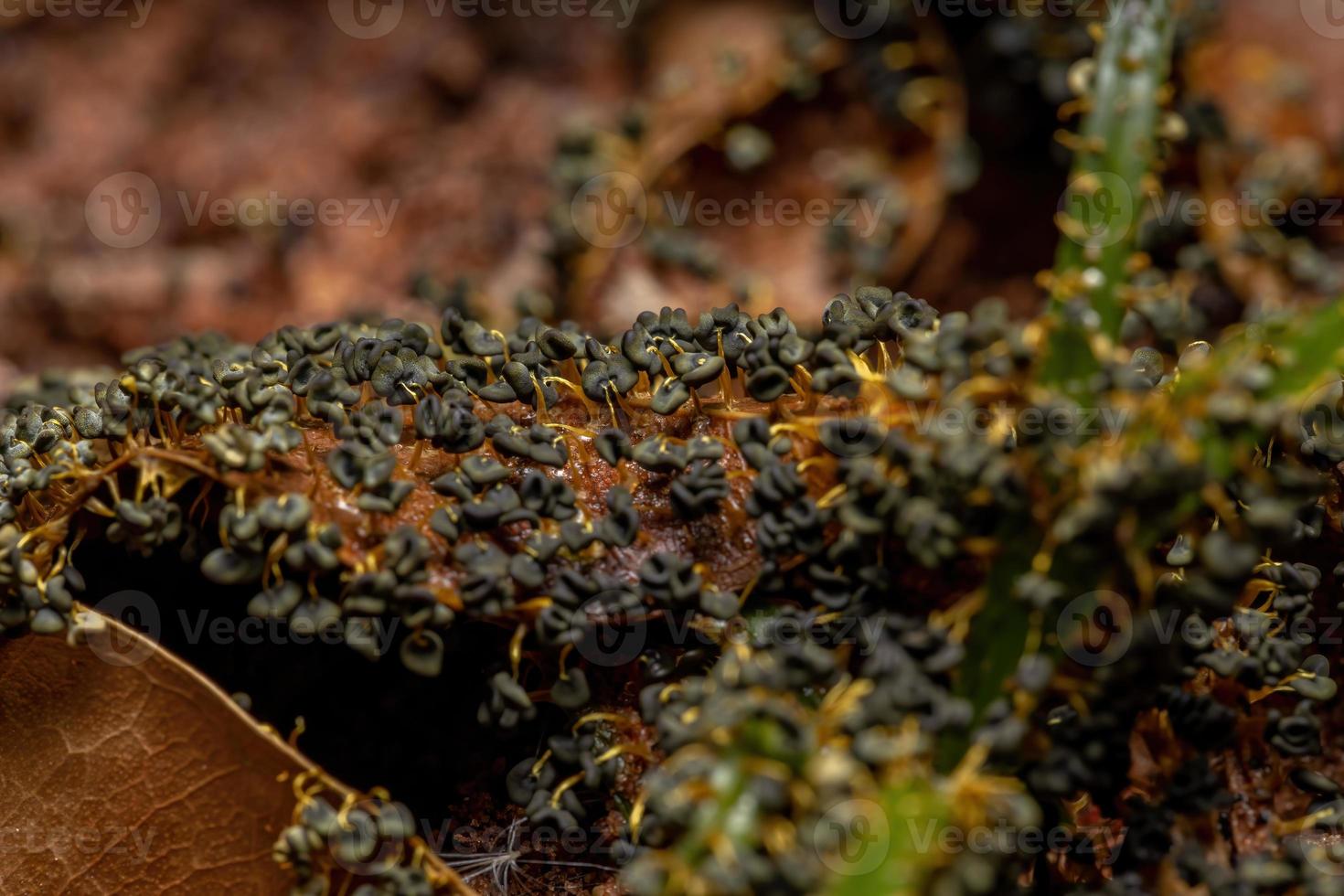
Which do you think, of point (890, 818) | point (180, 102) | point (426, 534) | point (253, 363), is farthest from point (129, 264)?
point (890, 818)

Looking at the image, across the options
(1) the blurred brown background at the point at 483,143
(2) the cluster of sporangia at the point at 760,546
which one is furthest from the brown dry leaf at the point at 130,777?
(1) the blurred brown background at the point at 483,143

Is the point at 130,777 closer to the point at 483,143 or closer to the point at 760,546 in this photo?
the point at 760,546

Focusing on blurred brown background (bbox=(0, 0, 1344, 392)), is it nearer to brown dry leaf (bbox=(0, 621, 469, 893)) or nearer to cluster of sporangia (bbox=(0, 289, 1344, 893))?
cluster of sporangia (bbox=(0, 289, 1344, 893))

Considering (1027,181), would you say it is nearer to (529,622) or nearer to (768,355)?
(768,355)

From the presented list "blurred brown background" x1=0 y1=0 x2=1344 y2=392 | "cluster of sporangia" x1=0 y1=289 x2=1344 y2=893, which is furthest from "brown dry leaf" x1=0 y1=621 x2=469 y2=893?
"blurred brown background" x1=0 y1=0 x2=1344 y2=392

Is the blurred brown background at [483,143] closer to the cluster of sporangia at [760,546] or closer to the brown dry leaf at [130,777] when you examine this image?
the cluster of sporangia at [760,546]

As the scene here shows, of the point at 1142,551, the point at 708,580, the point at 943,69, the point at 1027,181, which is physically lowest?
the point at 708,580
